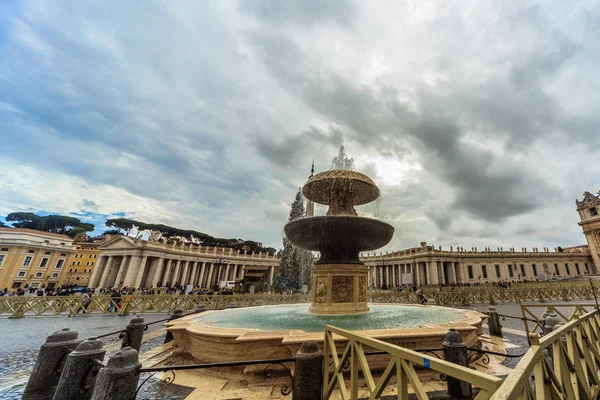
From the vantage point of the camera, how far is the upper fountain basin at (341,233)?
8227mm

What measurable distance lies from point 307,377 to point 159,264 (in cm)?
5740

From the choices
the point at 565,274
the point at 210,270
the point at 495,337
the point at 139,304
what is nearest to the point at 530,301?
the point at 495,337

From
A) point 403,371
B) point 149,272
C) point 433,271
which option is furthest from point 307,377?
point 433,271

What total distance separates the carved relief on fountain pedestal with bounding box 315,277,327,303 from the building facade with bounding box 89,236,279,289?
37.1 m

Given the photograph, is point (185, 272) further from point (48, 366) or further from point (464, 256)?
point (464, 256)

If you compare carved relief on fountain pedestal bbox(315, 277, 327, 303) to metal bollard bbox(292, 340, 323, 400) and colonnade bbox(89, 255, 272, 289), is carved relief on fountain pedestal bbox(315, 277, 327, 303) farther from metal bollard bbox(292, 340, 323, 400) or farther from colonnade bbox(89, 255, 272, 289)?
colonnade bbox(89, 255, 272, 289)

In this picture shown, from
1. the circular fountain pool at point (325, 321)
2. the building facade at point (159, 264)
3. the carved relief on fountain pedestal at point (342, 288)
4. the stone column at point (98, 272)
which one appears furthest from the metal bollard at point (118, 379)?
the stone column at point (98, 272)

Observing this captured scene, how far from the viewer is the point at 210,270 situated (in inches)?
2431

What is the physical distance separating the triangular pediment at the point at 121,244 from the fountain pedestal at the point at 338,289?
53377mm

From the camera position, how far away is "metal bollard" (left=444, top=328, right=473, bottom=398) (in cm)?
368

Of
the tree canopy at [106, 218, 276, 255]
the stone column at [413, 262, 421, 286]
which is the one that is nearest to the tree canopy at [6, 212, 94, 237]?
the tree canopy at [106, 218, 276, 255]

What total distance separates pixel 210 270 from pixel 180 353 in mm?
60926

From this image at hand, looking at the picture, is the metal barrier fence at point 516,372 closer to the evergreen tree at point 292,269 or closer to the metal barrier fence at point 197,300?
the metal barrier fence at point 197,300

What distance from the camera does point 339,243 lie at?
8.97 meters
